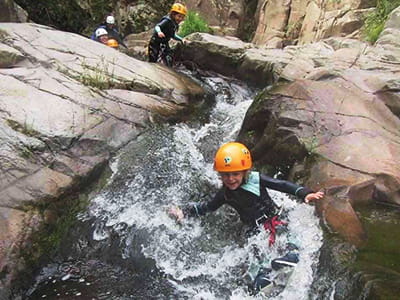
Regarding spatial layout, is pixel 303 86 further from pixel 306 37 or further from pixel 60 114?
pixel 306 37

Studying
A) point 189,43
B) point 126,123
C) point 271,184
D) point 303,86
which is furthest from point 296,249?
point 189,43

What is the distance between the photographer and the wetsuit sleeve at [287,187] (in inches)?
174

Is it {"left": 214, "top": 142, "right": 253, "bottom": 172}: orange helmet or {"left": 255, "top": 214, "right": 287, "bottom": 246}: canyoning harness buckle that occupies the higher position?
{"left": 214, "top": 142, "right": 253, "bottom": 172}: orange helmet

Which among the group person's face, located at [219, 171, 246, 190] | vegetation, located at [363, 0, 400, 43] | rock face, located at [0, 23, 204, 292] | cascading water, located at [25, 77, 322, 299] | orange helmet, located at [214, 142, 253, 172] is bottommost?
cascading water, located at [25, 77, 322, 299]

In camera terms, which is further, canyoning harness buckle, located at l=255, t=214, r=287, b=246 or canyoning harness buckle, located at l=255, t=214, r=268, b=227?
canyoning harness buckle, located at l=255, t=214, r=268, b=227

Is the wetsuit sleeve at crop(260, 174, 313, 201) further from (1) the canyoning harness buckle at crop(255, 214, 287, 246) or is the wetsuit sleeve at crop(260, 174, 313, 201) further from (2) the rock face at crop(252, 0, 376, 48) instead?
(2) the rock face at crop(252, 0, 376, 48)

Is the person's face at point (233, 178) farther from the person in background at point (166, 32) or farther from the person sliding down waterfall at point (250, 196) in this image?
the person in background at point (166, 32)

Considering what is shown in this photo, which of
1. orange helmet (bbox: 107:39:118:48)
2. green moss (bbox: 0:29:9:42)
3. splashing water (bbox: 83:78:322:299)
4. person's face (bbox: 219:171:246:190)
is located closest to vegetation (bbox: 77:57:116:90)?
splashing water (bbox: 83:78:322:299)

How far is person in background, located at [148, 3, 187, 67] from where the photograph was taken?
33.0ft

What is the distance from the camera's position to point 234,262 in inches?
194

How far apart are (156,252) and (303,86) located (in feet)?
10.3

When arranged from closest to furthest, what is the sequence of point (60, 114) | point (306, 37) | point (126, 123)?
1. point (60, 114)
2. point (126, 123)
3. point (306, 37)

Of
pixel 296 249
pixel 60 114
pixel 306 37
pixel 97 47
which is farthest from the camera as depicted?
pixel 306 37

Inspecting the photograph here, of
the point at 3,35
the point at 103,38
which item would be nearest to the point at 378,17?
the point at 103,38
